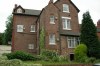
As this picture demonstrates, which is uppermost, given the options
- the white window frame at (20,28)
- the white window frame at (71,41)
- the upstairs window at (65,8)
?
the upstairs window at (65,8)

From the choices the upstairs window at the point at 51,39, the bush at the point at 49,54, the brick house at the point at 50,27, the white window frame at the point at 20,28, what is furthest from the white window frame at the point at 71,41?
the white window frame at the point at 20,28

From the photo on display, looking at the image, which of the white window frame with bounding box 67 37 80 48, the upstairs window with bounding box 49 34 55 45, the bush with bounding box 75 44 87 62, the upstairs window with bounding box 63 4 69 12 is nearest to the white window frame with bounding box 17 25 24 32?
the upstairs window with bounding box 49 34 55 45

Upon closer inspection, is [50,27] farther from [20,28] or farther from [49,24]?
[20,28]

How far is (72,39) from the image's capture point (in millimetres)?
43500

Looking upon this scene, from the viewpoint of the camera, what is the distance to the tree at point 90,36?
1447 inches

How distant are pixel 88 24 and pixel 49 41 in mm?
7941

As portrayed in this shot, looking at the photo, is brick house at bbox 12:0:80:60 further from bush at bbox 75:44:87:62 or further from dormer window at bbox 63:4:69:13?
bush at bbox 75:44:87:62

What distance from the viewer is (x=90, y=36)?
3753cm

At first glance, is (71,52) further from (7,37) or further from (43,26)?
(7,37)

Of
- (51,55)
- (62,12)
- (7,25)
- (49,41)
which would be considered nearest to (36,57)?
(51,55)

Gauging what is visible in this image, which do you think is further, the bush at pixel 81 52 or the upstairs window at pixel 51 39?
the upstairs window at pixel 51 39

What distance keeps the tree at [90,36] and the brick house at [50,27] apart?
519cm

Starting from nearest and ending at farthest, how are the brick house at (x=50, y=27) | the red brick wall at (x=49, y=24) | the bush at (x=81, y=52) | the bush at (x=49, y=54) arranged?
the bush at (x=81, y=52) → the bush at (x=49, y=54) → the red brick wall at (x=49, y=24) → the brick house at (x=50, y=27)

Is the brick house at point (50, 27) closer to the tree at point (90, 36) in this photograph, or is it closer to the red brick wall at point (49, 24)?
the red brick wall at point (49, 24)
